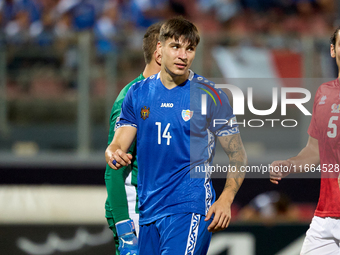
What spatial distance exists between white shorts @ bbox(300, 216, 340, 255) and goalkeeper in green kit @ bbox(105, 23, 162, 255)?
1115 mm

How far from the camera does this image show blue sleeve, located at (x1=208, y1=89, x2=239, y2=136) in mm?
2727

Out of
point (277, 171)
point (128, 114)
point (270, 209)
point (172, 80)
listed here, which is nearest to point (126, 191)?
point (128, 114)

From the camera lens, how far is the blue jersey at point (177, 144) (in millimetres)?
2688

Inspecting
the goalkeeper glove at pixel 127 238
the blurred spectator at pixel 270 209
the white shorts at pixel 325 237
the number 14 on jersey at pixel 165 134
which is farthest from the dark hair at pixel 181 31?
the blurred spectator at pixel 270 209

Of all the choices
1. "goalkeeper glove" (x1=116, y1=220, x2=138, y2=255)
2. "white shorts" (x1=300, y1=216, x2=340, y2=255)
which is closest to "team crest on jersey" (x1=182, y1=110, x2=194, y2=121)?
"goalkeeper glove" (x1=116, y1=220, x2=138, y2=255)

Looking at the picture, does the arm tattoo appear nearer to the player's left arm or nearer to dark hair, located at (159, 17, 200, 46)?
the player's left arm

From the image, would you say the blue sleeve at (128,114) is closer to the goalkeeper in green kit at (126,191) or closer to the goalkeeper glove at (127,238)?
the goalkeeper in green kit at (126,191)

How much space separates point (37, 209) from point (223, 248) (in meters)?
2.03

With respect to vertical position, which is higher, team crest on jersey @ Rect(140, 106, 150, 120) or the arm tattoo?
team crest on jersey @ Rect(140, 106, 150, 120)

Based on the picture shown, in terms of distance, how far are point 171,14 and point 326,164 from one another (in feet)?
19.6

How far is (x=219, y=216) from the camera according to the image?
2459 mm

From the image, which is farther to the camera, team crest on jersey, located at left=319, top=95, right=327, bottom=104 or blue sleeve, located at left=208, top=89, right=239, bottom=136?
team crest on jersey, located at left=319, top=95, right=327, bottom=104

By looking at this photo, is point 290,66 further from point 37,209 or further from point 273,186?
point 37,209

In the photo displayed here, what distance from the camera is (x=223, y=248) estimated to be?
5.10 m
